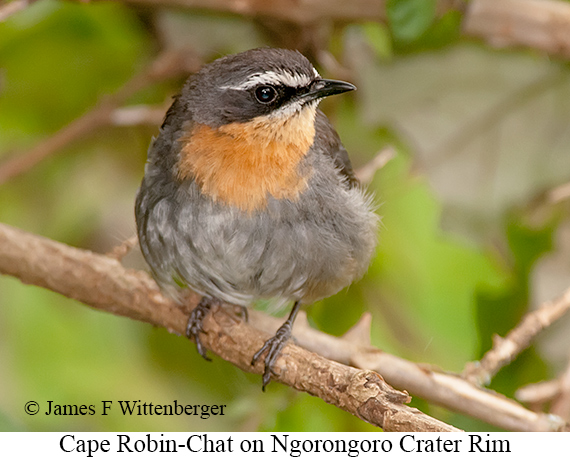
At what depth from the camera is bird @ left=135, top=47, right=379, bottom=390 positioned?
175 cm

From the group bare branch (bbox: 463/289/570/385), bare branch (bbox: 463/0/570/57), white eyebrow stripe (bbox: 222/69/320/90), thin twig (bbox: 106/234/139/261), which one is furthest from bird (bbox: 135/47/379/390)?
bare branch (bbox: 463/0/570/57)

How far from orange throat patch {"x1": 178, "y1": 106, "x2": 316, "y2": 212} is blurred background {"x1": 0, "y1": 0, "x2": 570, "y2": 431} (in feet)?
1.92

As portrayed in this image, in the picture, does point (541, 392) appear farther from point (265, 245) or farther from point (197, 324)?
point (197, 324)

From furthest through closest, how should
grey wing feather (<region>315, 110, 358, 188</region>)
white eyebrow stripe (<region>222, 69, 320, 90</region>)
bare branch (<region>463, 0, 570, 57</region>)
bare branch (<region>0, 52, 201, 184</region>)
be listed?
bare branch (<region>0, 52, 201, 184</region>) < bare branch (<region>463, 0, 570, 57</region>) < grey wing feather (<region>315, 110, 358, 188</region>) < white eyebrow stripe (<region>222, 69, 320, 90</region>)

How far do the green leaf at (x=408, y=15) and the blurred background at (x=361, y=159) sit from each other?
132mm

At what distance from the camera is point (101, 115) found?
250cm

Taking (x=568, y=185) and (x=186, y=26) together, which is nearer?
(x=568, y=185)

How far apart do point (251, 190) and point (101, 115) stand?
0.95 meters

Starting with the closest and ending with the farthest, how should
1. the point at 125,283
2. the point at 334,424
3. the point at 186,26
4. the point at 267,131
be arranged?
the point at 267,131, the point at 125,283, the point at 334,424, the point at 186,26

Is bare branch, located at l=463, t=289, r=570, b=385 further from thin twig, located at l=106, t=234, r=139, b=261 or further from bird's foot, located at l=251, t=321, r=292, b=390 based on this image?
thin twig, located at l=106, t=234, r=139, b=261

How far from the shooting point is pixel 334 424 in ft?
6.97

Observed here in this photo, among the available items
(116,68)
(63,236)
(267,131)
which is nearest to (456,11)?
(267,131)
